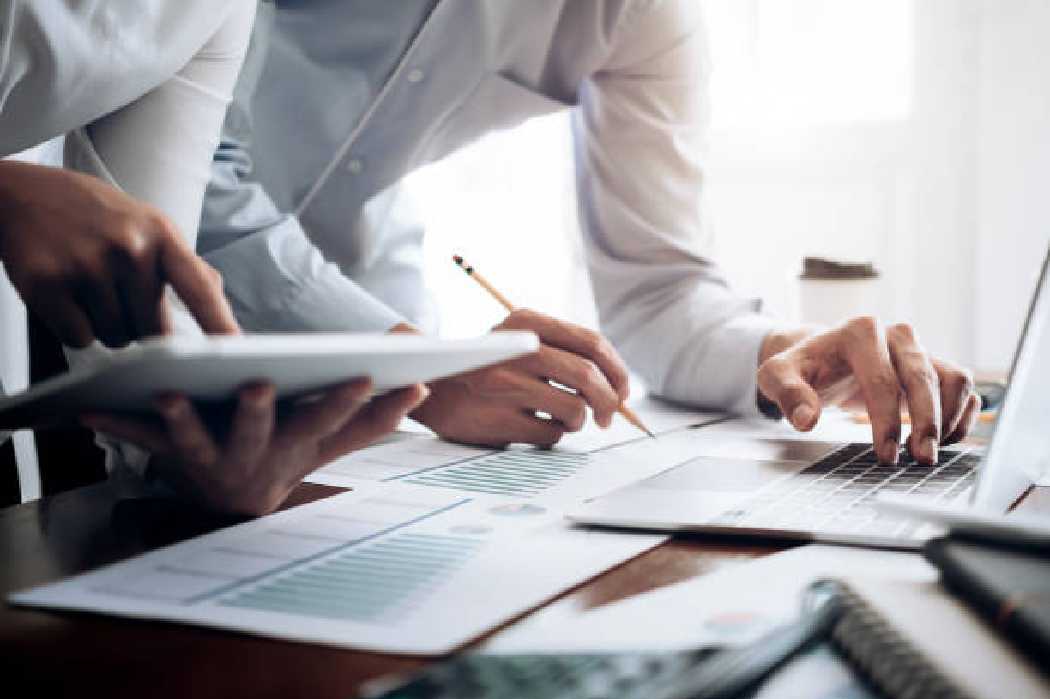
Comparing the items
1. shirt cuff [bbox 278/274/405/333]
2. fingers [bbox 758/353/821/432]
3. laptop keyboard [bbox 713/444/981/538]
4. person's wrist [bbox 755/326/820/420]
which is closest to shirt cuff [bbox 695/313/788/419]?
person's wrist [bbox 755/326/820/420]

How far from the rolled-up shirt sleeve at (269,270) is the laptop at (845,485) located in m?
0.44

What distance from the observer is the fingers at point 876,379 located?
0.78 metres

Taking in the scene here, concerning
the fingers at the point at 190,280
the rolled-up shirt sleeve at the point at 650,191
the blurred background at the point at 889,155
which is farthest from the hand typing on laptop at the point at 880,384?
the blurred background at the point at 889,155

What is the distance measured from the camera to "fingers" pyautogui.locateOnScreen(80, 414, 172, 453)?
0.52 meters

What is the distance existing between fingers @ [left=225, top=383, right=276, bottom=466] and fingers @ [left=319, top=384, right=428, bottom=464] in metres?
0.05

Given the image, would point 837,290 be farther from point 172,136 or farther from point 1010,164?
point 1010,164

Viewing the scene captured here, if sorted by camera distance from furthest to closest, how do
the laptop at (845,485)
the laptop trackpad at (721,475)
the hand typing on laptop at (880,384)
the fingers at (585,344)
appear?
the fingers at (585,344) < the hand typing on laptop at (880,384) < the laptop trackpad at (721,475) < the laptop at (845,485)

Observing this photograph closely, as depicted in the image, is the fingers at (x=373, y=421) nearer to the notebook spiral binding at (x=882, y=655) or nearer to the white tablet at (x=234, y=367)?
the white tablet at (x=234, y=367)

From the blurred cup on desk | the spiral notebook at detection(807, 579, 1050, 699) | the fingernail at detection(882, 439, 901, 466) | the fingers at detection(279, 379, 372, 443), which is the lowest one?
the blurred cup on desk

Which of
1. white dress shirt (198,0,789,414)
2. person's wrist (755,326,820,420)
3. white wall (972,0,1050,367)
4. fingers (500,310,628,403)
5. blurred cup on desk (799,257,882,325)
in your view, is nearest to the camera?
fingers (500,310,628,403)

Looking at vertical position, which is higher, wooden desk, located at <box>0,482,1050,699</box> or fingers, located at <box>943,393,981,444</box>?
wooden desk, located at <box>0,482,1050,699</box>

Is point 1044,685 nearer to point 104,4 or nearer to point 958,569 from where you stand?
point 958,569

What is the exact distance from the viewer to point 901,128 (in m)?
2.55

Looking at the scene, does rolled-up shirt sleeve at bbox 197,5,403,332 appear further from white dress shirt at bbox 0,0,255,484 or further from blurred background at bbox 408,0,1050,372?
blurred background at bbox 408,0,1050,372
